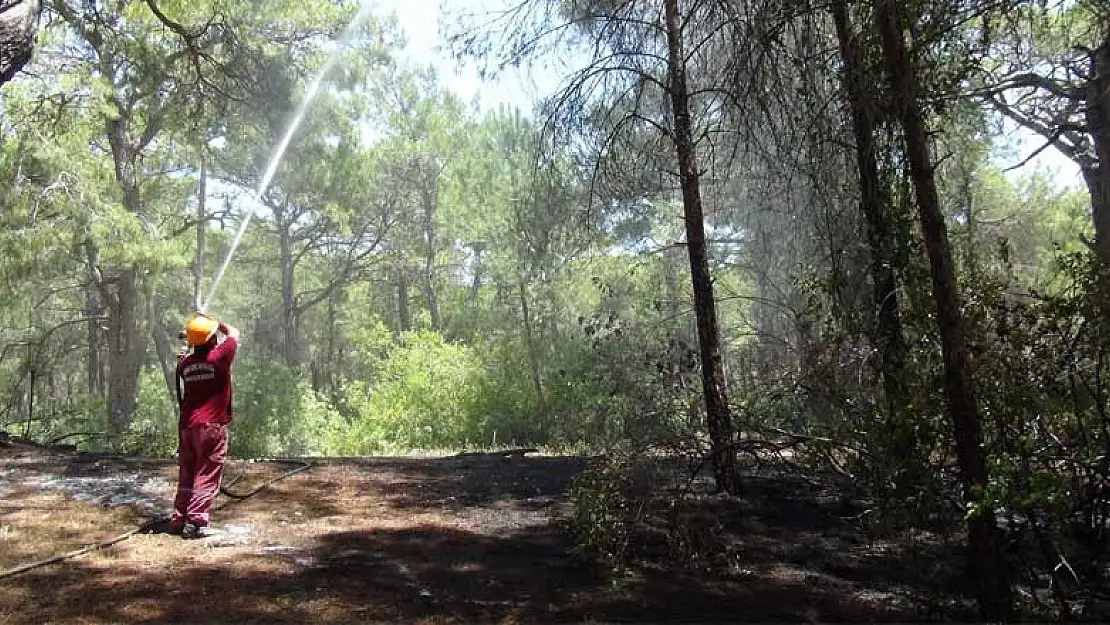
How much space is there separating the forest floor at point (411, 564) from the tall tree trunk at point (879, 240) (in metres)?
1.07

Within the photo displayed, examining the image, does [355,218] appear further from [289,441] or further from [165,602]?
[165,602]

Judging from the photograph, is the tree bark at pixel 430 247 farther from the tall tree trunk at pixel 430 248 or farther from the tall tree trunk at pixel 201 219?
the tall tree trunk at pixel 201 219

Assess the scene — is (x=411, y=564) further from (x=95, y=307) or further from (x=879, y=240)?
(x=95, y=307)

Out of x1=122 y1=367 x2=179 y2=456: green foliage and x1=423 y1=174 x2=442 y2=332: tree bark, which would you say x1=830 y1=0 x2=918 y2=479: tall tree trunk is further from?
x1=423 y1=174 x2=442 y2=332: tree bark

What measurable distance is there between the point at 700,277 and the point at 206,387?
4089mm

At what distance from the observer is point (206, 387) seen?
18.3ft

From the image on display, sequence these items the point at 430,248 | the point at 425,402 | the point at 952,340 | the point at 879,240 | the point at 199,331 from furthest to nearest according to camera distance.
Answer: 1. the point at 430,248
2. the point at 425,402
3. the point at 199,331
4. the point at 879,240
5. the point at 952,340

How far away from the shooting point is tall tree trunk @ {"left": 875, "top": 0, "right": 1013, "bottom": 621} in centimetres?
376

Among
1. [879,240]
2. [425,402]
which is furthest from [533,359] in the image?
[879,240]

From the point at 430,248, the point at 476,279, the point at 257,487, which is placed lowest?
the point at 257,487

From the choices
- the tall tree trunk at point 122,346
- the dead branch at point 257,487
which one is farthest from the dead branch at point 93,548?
the tall tree trunk at point 122,346

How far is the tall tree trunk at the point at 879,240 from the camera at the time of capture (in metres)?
4.00

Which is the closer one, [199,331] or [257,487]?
[199,331]

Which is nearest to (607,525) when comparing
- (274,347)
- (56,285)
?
(56,285)
